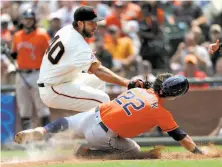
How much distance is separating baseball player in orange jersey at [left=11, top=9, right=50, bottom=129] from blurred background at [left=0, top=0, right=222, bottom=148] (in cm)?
32

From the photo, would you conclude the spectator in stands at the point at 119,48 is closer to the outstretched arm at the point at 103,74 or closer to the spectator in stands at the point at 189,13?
the spectator in stands at the point at 189,13

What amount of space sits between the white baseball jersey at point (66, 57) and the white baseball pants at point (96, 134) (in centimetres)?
97

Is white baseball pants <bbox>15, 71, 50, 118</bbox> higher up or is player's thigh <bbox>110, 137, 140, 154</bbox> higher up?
player's thigh <bbox>110, 137, 140, 154</bbox>

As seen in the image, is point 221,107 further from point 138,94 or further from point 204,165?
point 204,165

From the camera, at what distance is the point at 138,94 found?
8.18m

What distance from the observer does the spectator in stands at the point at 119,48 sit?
15.2m

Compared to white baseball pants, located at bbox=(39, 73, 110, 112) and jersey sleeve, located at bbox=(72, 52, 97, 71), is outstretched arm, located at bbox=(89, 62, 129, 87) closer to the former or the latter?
jersey sleeve, located at bbox=(72, 52, 97, 71)

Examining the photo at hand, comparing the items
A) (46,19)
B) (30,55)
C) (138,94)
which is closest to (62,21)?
(46,19)

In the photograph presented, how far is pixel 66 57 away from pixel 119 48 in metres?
6.26

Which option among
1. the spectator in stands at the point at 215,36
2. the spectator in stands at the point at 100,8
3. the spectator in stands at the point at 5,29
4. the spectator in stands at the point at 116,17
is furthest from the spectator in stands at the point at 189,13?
the spectator in stands at the point at 5,29

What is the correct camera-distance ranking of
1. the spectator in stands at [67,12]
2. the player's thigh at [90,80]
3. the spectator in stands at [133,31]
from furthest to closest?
1. the spectator in stands at [67,12]
2. the spectator in stands at [133,31]
3. the player's thigh at [90,80]

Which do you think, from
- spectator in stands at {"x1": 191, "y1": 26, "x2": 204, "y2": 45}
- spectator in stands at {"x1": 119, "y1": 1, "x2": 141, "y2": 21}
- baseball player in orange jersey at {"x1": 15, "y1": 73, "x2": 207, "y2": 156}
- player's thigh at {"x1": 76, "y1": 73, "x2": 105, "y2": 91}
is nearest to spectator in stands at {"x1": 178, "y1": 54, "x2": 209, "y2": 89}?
spectator in stands at {"x1": 191, "y1": 26, "x2": 204, "y2": 45}

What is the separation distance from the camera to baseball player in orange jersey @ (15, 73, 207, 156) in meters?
7.95

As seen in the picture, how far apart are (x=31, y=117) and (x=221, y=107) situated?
3713mm
